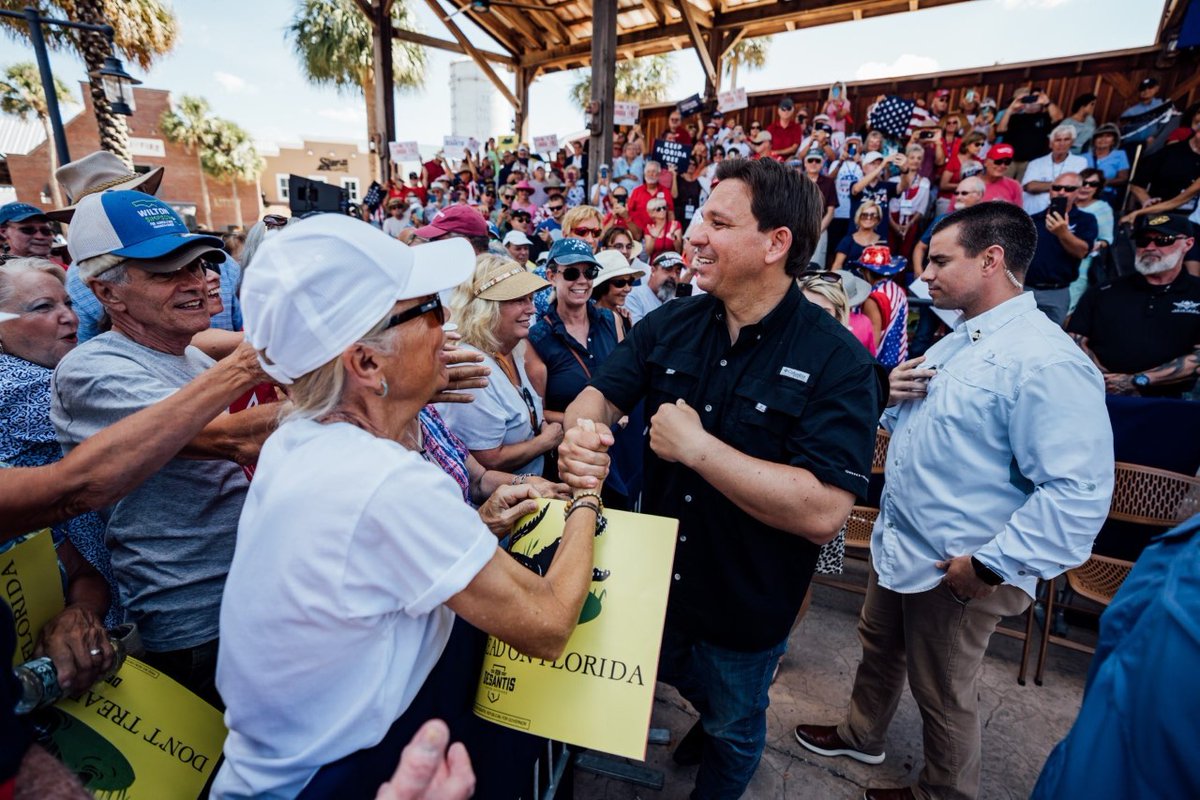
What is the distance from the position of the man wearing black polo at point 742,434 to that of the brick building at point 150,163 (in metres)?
38.7

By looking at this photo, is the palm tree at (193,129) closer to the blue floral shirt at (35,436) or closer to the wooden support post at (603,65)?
the wooden support post at (603,65)

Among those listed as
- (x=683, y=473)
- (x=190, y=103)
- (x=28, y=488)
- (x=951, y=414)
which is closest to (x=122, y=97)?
(x=28, y=488)

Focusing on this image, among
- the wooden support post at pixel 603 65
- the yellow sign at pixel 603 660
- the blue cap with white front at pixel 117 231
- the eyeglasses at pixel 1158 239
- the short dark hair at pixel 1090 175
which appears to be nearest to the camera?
the yellow sign at pixel 603 660

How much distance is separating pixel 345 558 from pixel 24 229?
263 inches

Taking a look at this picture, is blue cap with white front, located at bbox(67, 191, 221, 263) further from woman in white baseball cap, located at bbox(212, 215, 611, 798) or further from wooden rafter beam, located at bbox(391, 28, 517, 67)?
wooden rafter beam, located at bbox(391, 28, 517, 67)

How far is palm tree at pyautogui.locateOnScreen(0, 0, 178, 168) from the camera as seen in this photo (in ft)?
44.1

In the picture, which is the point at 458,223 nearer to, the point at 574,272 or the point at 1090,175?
the point at 574,272

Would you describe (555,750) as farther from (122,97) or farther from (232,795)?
(122,97)

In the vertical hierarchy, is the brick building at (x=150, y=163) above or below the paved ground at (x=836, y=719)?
above

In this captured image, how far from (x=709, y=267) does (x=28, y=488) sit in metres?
2.01

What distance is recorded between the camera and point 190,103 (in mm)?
37375

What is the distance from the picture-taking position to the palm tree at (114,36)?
1344 cm

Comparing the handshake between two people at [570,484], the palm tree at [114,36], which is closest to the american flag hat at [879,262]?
the handshake between two people at [570,484]

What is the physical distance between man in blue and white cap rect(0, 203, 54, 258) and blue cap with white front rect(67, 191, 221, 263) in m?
4.69
